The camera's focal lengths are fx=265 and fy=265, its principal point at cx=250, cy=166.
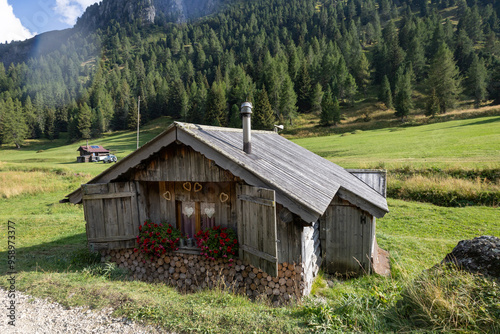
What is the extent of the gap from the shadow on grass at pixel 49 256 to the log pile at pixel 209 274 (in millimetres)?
1327

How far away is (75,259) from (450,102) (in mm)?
75726

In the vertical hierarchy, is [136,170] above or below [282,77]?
below

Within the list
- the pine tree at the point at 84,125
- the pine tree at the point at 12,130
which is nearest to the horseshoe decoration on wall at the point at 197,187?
Answer: the pine tree at the point at 84,125

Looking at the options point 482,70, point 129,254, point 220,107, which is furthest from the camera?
point 220,107

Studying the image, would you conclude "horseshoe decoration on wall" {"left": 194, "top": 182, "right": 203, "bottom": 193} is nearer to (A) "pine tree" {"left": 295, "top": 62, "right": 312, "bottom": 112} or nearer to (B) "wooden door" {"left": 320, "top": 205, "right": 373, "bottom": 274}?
(B) "wooden door" {"left": 320, "top": 205, "right": 373, "bottom": 274}

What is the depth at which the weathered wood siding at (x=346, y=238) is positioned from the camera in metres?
8.29

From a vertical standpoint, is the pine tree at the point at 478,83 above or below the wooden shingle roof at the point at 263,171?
above

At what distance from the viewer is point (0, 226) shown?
1396 centimetres

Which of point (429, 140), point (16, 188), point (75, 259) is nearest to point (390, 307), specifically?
point (75, 259)

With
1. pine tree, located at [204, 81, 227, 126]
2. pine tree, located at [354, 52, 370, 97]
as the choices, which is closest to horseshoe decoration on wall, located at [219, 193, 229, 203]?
pine tree, located at [204, 81, 227, 126]

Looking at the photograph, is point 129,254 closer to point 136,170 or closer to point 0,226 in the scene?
point 136,170

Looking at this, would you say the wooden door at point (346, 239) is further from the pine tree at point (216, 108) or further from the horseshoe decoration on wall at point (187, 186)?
the pine tree at point (216, 108)

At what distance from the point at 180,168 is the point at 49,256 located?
6.51 metres

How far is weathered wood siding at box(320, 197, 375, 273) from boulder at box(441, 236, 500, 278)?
2817 millimetres
